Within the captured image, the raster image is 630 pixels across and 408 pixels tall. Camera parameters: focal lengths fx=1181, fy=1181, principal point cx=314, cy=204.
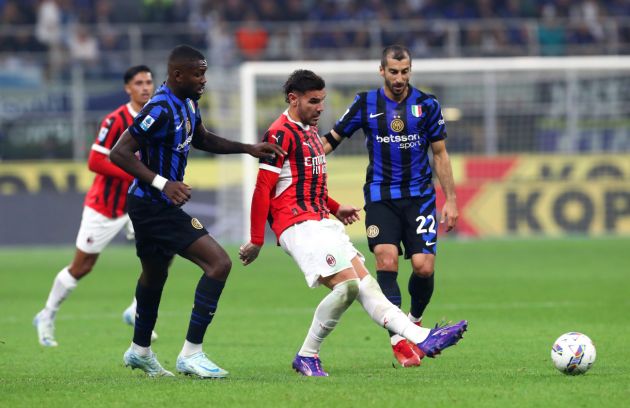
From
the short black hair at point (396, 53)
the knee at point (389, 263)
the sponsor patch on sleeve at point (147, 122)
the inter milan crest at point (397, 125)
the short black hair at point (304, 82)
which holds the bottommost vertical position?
the knee at point (389, 263)

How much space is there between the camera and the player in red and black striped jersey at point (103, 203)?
11.0m

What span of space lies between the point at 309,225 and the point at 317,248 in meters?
0.21

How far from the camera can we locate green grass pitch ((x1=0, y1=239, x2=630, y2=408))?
6816 millimetres

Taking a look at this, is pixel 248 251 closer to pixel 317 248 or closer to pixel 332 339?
pixel 317 248

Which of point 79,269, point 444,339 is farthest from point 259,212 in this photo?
point 79,269

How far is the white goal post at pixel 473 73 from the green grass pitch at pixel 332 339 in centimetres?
257

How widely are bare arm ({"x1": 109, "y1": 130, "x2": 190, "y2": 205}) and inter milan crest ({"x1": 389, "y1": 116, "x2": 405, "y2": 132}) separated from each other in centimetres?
237

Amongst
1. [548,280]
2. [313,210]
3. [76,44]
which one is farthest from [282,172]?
[76,44]

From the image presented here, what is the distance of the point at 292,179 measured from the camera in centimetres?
823

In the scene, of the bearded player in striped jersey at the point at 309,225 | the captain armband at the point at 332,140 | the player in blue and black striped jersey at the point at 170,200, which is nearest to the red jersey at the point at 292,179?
the bearded player in striped jersey at the point at 309,225

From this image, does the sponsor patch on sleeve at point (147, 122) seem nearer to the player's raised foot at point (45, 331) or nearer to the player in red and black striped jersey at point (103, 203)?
the player in red and black striped jersey at point (103, 203)

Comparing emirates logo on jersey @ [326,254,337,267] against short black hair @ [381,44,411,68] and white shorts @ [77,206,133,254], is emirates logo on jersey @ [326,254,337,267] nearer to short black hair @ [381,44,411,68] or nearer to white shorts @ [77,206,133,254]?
short black hair @ [381,44,411,68]

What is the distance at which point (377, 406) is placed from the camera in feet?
20.9

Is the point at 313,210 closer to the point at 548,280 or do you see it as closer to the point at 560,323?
the point at 560,323
